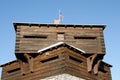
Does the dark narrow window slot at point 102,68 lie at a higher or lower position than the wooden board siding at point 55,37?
lower

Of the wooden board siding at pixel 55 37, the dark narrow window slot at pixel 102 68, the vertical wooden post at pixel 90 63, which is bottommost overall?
the dark narrow window slot at pixel 102 68

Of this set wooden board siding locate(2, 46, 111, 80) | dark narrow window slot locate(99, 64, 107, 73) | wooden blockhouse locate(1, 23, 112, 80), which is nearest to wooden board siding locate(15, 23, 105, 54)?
wooden blockhouse locate(1, 23, 112, 80)

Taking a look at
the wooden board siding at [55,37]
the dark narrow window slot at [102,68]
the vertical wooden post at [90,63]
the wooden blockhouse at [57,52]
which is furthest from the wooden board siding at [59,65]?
the dark narrow window slot at [102,68]

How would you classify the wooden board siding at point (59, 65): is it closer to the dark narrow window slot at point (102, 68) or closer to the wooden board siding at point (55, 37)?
the wooden board siding at point (55, 37)

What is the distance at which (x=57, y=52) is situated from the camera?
19.3m

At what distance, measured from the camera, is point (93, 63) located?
20.5 m

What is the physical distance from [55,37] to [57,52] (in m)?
1.85

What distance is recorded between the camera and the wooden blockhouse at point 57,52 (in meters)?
19.1

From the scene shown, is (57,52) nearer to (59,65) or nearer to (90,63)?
(59,65)

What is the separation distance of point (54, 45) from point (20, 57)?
9.30 ft

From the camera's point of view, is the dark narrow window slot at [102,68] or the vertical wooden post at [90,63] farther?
the dark narrow window slot at [102,68]

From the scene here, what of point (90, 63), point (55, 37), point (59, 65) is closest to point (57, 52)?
point (59, 65)

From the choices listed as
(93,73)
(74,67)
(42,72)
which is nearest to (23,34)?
(42,72)

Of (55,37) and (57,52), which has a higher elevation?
(55,37)
